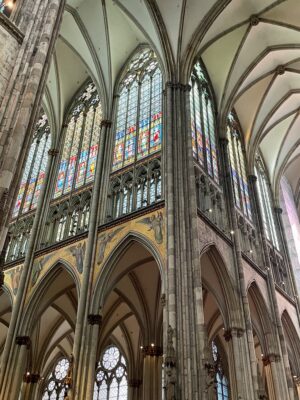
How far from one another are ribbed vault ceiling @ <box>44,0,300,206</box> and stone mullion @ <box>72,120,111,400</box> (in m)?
4.24

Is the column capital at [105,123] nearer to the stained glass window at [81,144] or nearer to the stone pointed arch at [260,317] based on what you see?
the stained glass window at [81,144]

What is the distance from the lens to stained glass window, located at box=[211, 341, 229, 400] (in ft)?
58.1

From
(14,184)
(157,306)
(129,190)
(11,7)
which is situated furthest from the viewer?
(157,306)

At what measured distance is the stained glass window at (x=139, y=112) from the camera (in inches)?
632

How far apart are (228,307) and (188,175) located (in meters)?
4.32

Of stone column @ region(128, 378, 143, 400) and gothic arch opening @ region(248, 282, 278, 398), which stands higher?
gothic arch opening @ region(248, 282, 278, 398)

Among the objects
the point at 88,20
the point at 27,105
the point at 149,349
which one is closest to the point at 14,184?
the point at 27,105

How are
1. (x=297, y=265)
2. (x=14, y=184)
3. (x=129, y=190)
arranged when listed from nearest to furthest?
(x=14, y=184) → (x=129, y=190) → (x=297, y=265)

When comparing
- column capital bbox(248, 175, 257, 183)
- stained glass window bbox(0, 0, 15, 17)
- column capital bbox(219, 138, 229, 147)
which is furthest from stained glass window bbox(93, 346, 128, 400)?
stained glass window bbox(0, 0, 15, 17)

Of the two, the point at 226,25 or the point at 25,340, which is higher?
the point at 226,25

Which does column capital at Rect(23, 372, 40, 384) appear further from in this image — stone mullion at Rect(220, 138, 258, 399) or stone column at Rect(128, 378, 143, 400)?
stone mullion at Rect(220, 138, 258, 399)

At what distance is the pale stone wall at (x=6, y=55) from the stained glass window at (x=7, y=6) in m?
0.66

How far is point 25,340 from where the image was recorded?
13445 millimetres

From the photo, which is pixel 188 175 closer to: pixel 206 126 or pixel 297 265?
pixel 206 126
